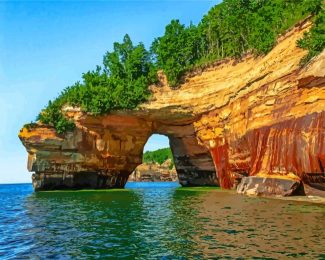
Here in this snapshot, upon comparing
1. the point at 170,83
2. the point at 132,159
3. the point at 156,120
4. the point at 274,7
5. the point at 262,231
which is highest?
the point at 274,7

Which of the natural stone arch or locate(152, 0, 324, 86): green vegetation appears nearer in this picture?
locate(152, 0, 324, 86): green vegetation

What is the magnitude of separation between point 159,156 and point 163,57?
106 metres

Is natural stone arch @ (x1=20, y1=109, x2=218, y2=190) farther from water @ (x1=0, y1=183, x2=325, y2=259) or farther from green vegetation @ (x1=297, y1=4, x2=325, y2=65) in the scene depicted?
water @ (x1=0, y1=183, x2=325, y2=259)

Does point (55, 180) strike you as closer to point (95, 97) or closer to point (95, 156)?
point (95, 156)

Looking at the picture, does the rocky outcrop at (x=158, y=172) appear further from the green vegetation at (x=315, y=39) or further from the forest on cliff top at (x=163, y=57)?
the green vegetation at (x=315, y=39)

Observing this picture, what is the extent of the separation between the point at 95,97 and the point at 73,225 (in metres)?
34.7

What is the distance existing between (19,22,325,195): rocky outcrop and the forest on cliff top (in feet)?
5.30

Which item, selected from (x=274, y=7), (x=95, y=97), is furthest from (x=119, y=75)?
(x=274, y=7)

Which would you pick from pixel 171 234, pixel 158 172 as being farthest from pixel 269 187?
pixel 158 172

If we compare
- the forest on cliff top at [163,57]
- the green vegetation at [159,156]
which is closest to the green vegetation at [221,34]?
the forest on cliff top at [163,57]

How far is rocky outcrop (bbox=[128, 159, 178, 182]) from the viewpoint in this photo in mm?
152125

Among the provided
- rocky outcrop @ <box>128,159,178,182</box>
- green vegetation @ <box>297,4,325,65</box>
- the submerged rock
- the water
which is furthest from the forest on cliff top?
rocky outcrop @ <box>128,159,178,182</box>

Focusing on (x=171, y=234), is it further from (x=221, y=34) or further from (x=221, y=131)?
(x=221, y=34)

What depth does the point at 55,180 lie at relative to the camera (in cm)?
5331
